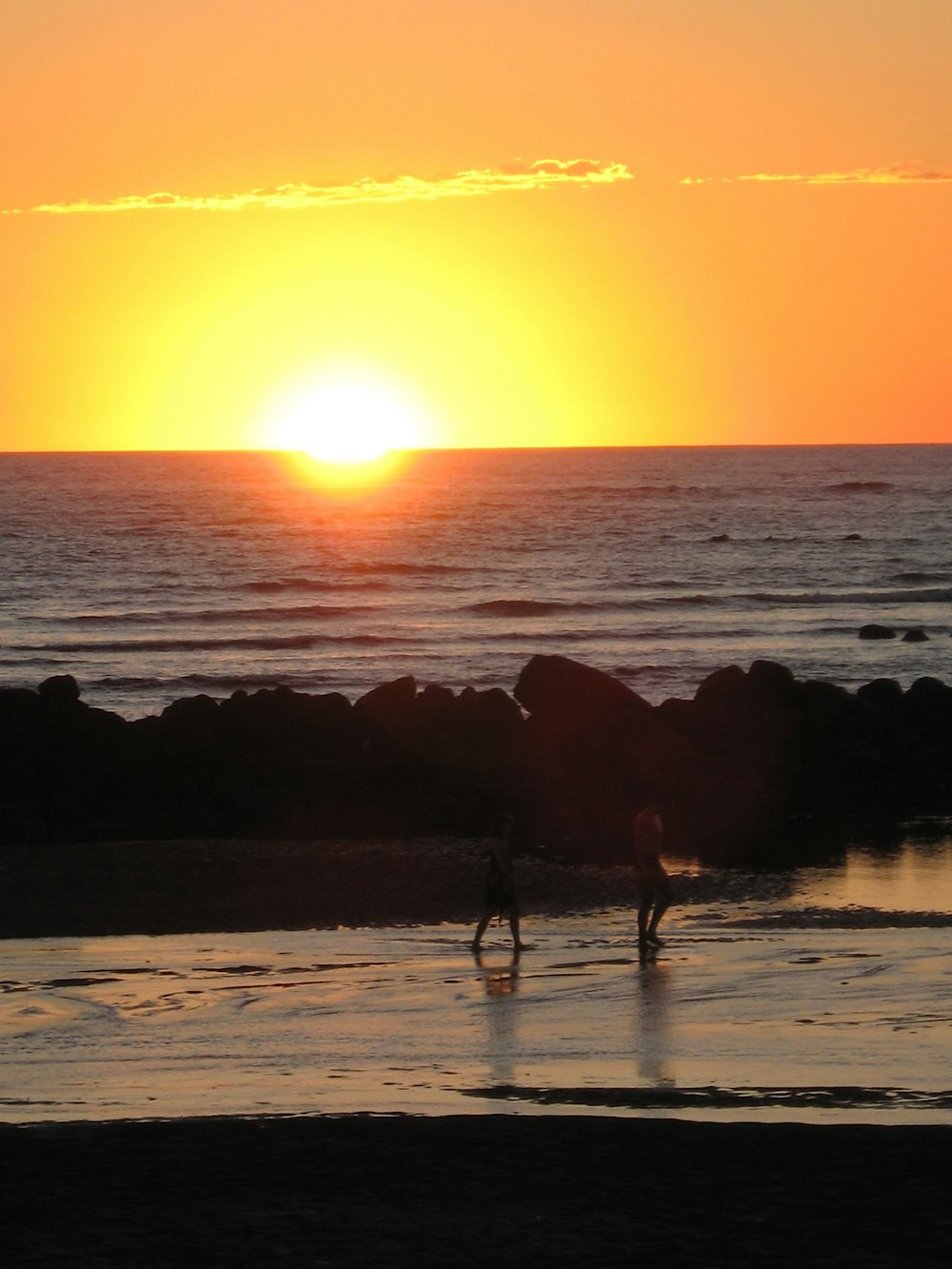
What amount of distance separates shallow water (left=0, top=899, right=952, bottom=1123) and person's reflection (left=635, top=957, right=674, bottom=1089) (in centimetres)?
3

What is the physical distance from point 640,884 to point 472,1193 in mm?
7322

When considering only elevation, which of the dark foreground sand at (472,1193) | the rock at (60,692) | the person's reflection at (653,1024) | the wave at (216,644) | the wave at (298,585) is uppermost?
the wave at (298,585)

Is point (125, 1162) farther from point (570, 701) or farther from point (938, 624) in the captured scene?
point (938, 624)

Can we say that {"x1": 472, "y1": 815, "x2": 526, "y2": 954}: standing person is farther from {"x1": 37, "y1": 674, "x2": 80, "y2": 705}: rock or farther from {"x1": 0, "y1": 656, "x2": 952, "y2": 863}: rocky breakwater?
{"x1": 37, "y1": 674, "x2": 80, "y2": 705}: rock

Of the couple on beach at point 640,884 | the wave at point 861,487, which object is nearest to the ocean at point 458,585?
the wave at point 861,487

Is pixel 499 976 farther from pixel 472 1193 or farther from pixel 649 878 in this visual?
pixel 472 1193

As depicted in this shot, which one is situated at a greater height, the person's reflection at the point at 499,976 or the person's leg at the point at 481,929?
the person's leg at the point at 481,929

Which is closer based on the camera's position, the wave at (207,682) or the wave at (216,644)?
the wave at (207,682)

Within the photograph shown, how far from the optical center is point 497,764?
26859 mm

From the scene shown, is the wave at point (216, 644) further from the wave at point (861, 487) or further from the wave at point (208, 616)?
the wave at point (861, 487)

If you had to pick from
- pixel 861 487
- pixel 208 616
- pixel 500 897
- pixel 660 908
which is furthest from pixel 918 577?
pixel 861 487

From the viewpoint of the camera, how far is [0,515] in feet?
337

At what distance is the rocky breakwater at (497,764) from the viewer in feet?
74.3

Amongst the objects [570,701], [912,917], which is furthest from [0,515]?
[912,917]
